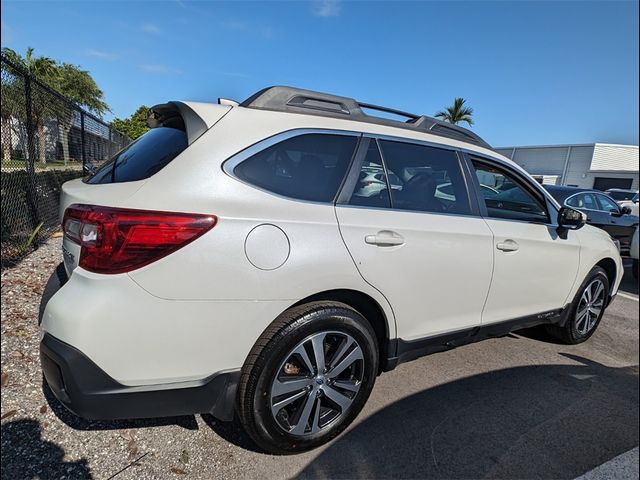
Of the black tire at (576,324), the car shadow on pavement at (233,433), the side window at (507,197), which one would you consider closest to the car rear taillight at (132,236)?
the car shadow on pavement at (233,433)

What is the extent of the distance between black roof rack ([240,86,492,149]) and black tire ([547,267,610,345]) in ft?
6.84

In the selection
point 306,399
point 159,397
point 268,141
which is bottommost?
point 306,399

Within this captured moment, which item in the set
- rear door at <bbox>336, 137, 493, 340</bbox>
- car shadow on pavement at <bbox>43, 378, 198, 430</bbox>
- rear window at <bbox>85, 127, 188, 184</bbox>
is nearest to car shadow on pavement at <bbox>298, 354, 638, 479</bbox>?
rear door at <bbox>336, 137, 493, 340</bbox>

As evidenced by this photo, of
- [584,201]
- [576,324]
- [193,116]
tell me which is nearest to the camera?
[193,116]

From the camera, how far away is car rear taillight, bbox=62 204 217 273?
1.68 m

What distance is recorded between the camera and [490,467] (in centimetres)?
222

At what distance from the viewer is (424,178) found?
274cm

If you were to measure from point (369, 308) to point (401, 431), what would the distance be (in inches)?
31.7

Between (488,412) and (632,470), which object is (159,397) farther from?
(632,470)

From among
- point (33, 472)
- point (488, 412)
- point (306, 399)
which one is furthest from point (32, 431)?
point (488, 412)

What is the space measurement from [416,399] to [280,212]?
5.75 feet

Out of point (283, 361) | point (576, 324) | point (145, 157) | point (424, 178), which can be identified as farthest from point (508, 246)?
point (145, 157)

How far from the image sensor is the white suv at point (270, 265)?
170 centimetres

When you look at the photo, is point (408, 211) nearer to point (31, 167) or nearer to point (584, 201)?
point (31, 167)
